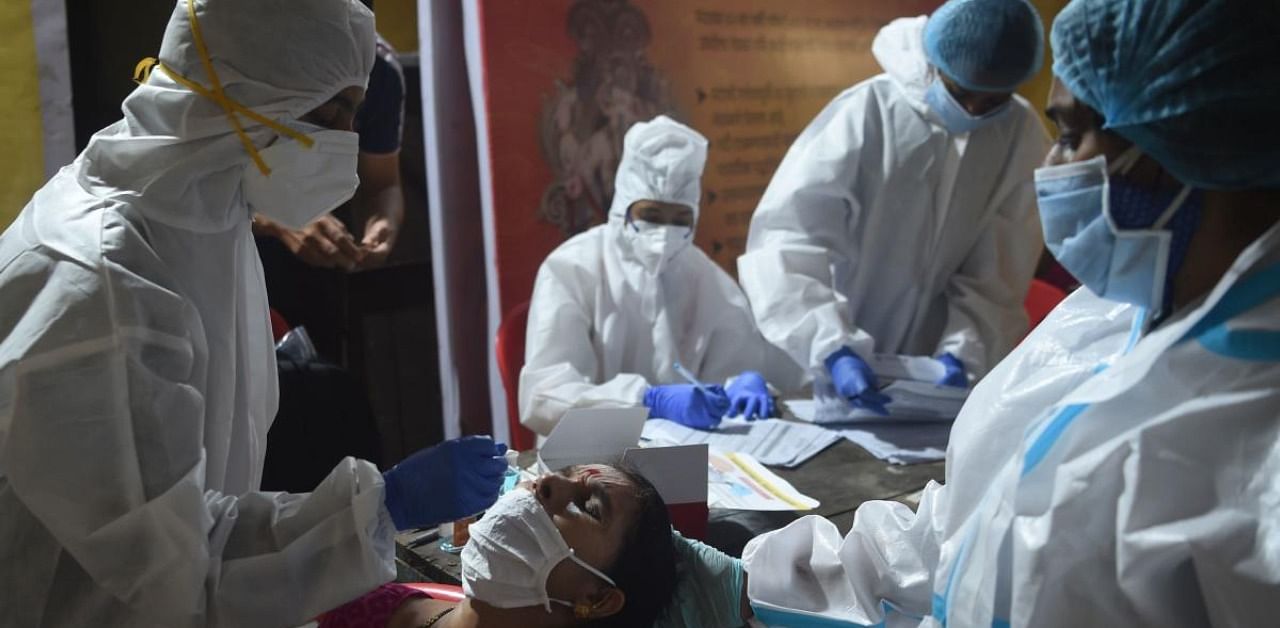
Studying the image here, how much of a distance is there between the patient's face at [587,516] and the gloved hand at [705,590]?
12 centimetres

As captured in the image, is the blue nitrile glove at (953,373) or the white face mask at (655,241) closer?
the blue nitrile glove at (953,373)

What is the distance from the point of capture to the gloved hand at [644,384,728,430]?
2740 mm

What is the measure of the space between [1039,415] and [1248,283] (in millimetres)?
274

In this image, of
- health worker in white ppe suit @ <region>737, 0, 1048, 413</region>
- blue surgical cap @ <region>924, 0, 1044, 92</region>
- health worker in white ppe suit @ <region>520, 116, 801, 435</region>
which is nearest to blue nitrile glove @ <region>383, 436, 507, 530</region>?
health worker in white ppe suit @ <region>520, 116, 801, 435</region>

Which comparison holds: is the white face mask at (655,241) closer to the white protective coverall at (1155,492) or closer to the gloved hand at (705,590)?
the gloved hand at (705,590)

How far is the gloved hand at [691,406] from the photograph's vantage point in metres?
2.74

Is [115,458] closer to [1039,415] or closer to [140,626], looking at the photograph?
[140,626]

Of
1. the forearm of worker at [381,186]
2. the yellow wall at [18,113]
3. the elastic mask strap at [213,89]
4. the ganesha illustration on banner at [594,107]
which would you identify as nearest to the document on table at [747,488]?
the elastic mask strap at [213,89]

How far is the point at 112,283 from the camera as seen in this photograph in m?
1.45

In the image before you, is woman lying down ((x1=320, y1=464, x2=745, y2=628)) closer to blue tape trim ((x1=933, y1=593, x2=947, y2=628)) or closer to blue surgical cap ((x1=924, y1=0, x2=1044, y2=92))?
blue tape trim ((x1=933, y1=593, x2=947, y2=628))

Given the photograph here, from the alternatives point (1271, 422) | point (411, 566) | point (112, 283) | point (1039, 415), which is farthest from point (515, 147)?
point (1271, 422)

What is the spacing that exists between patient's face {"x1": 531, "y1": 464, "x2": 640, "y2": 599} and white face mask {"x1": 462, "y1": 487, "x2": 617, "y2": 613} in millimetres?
16

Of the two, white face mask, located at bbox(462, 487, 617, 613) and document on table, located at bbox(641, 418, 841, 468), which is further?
document on table, located at bbox(641, 418, 841, 468)

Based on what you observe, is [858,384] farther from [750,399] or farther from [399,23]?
[399,23]
